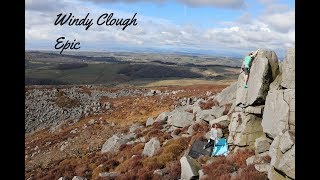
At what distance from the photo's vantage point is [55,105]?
249ft

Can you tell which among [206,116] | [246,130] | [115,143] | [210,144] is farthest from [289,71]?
[115,143]

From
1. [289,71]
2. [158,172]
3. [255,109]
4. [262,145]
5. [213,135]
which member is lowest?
[158,172]

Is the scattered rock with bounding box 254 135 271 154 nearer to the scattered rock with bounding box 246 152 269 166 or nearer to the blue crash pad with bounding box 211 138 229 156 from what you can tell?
the scattered rock with bounding box 246 152 269 166

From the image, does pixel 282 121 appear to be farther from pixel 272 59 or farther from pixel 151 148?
pixel 151 148

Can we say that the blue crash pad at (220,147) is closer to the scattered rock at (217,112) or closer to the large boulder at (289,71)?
the scattered rock at (217,112)

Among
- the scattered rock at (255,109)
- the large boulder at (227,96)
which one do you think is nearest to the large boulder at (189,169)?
the scattered rock at (255,109)

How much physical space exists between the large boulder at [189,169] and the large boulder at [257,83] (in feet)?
18.5

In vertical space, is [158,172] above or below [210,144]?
below

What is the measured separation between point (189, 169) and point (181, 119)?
14385 millimetres

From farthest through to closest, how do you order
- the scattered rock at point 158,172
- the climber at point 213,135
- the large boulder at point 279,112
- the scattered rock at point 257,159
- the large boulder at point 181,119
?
the large boulder at point 181,119
the climber at point 213,135
the scattered rock at point 158,172
the scattered rock at point 257,159
the large boulder at point 279,112

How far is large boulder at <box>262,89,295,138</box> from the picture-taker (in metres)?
18.6

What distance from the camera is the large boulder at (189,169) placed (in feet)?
68.3

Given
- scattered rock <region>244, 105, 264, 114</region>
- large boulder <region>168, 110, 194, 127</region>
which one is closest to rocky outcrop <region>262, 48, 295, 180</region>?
scattered rock <region>244, 105, 264, 114</region>

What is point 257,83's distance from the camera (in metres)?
22.9
